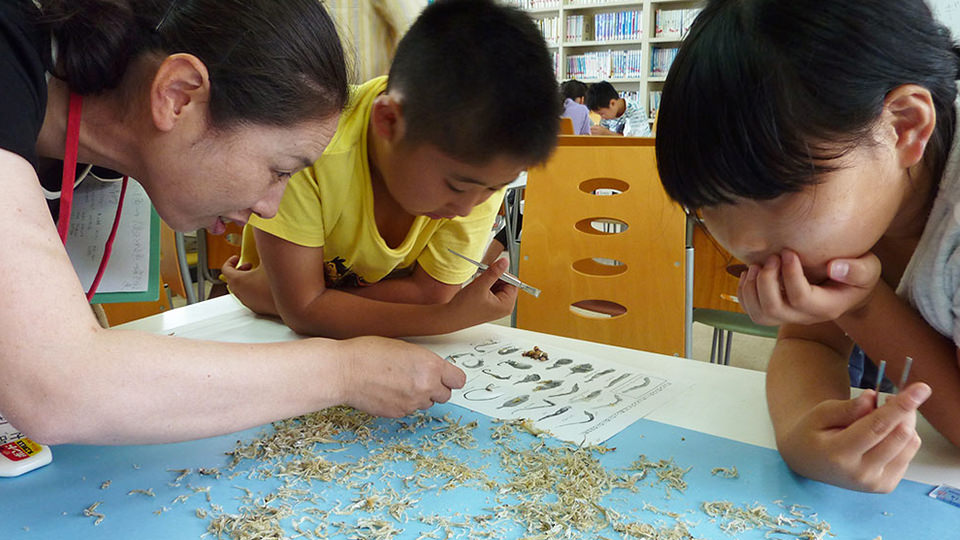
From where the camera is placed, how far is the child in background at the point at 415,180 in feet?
3.34

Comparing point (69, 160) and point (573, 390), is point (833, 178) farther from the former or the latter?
point (69, 160)

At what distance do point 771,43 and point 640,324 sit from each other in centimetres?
96

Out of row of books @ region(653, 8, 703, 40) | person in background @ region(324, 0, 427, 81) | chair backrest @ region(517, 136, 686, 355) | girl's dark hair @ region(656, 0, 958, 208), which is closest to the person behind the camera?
girl's dark hair @ region(656, 0, 958, 208)

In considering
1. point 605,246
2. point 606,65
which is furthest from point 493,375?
point 606,65

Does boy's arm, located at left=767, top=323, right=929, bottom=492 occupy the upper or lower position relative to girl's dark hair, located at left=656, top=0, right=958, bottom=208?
lower

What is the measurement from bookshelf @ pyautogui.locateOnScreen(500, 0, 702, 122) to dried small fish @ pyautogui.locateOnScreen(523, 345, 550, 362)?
17.7 feet

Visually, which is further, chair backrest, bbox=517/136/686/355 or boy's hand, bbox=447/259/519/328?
chair backrest, bbox=517/136/686/355

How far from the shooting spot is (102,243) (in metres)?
1.09

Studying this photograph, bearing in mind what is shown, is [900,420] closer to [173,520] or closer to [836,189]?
[836,189]

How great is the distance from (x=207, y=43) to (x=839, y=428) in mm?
756

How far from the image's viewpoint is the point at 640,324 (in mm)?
1506

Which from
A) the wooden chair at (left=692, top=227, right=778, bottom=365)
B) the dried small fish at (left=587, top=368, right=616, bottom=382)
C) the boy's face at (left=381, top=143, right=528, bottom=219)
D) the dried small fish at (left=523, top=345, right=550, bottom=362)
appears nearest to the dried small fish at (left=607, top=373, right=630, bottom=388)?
the dried small fish at (left=587, top=368, right=616, bottom=382)

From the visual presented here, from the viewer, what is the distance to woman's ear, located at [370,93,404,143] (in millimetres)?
1105

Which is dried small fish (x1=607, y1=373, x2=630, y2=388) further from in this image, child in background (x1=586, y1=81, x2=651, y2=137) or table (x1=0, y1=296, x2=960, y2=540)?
child in background (x1=586, y1=81, x2=651, y2=137)
